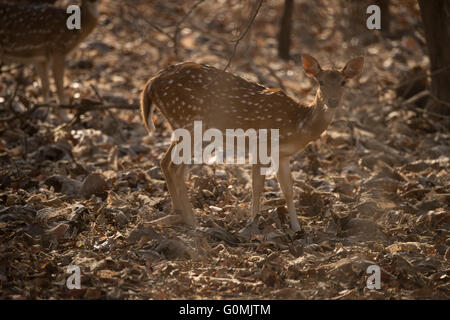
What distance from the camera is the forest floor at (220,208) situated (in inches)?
205

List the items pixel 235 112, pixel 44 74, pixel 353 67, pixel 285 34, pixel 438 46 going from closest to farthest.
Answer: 1. pixel 353 67
2. pixel 235 112
3. pixel 438 46
4. pixel 44 74
5. pixel 285 34

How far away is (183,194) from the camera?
6.36 m

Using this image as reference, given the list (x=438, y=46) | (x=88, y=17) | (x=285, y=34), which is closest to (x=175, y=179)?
(x=88, y=17)

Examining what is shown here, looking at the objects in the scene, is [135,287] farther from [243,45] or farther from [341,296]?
[243,45]

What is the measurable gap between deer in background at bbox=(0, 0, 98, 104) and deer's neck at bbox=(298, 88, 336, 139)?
461 cm

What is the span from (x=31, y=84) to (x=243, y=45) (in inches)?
148

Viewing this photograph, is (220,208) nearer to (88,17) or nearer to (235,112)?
(235,112)

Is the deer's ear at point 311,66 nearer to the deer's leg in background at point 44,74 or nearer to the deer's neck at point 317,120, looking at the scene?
the deer's neck at point 317,120

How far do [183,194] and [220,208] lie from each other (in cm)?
56

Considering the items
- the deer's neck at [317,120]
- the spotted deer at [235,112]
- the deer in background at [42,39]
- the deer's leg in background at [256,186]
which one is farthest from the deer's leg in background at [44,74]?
the deer's neck at [317,120]

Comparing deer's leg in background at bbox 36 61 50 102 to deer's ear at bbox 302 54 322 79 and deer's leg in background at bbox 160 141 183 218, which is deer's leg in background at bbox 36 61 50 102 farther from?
deer's ear at bbox 302 54 322 79

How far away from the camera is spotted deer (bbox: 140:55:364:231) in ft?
20.9

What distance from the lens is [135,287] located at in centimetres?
506
